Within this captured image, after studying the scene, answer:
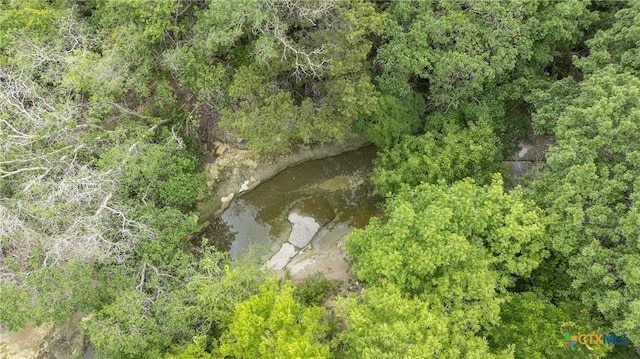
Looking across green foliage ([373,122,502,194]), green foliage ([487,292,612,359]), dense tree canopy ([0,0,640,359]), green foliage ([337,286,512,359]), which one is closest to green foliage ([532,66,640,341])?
dense tree canopy ([0,0,640,359])

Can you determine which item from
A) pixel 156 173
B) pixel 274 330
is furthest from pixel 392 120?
pixel 156 173

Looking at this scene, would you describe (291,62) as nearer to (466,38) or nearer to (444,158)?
(466,38)

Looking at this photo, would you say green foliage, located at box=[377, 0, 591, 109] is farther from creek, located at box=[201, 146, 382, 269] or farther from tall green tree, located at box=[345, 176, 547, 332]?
creek, located at box=[201, 146, 382, 269]

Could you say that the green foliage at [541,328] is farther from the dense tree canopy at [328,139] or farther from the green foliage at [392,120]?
the green foliage at [392,120]

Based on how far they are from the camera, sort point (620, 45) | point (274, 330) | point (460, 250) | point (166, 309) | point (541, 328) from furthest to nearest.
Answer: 1. point (620, 45)
2. point (166, 309)
3. point (460, 250)
4. point (541, 328)
5. point (274, 330)

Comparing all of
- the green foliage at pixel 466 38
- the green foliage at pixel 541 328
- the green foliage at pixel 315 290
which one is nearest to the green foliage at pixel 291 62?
the green foliage at pixel 466 38

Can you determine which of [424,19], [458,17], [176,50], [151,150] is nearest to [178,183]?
[151,150]
